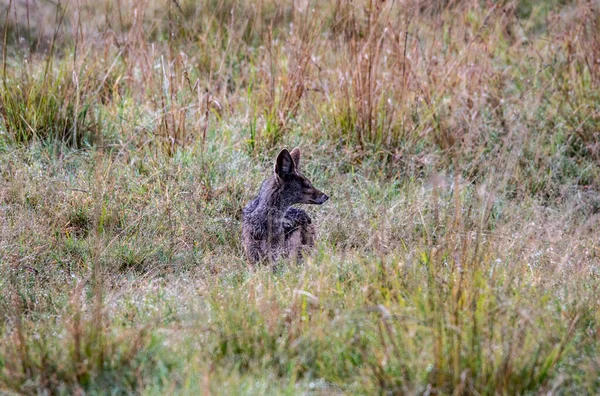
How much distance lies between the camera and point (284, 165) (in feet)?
18.0

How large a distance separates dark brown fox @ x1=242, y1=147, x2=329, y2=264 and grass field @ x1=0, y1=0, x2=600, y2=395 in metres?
0.17

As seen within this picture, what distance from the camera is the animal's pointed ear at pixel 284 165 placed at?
5.44m

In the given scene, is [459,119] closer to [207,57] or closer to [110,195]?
[207,57]

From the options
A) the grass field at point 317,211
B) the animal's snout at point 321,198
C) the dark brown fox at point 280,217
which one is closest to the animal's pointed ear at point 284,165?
the dark brown fox at point 280,217

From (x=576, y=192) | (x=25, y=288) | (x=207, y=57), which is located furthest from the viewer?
(x=207, y=57)

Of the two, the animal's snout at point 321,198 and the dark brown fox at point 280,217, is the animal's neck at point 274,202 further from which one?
the animal's snout at point 321,198

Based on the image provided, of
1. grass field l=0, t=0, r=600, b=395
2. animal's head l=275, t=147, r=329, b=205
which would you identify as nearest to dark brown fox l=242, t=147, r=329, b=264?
animal's head l=275, t=147, r=329, b=205

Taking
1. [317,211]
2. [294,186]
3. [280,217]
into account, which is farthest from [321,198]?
[317,211]

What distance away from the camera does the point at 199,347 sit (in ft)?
12.1

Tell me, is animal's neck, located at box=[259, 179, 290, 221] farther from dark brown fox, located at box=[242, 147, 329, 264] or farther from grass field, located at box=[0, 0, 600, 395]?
grass field, located at box=[0, 0, 600, 395]

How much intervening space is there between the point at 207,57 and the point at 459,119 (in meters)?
2.53

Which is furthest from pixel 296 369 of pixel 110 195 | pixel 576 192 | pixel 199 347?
pixel 576 192

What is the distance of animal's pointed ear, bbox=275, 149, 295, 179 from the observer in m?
5.44

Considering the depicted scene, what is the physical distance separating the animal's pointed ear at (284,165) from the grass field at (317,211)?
536 millimetres
